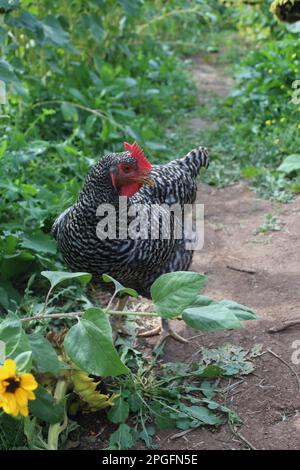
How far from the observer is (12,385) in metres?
2.02

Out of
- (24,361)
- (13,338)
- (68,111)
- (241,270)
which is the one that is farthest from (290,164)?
(24,361)

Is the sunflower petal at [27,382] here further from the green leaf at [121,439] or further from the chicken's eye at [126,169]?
the chicken's eye at [126,169]

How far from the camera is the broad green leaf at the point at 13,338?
7.30 ft

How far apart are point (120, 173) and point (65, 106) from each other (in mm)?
2375

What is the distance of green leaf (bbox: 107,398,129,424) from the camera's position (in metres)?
2.70

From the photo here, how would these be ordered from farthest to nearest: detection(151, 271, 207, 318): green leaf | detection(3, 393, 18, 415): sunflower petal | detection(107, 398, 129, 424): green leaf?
detection(107, 398, 129, 424): green leaf
detection(151, 271, 207, 318): green leaf
detection(3, 393, 18, 415): sunflower petal

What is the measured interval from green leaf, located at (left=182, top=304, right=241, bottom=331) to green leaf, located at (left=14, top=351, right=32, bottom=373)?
0.62m

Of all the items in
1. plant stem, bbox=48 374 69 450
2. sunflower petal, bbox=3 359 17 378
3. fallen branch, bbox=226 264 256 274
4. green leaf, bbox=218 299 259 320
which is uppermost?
sunflower petal, bbox=3 359 17 378

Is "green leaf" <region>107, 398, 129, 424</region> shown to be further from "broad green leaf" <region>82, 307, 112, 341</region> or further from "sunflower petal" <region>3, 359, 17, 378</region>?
"sunflower petal" <region>3, 359, 17, 378</region>

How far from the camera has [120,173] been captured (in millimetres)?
2945

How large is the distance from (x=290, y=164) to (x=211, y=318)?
299cm

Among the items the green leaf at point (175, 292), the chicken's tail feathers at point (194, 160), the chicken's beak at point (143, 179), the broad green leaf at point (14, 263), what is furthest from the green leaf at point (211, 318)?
the chicken's tail feathers at point (194, 160)

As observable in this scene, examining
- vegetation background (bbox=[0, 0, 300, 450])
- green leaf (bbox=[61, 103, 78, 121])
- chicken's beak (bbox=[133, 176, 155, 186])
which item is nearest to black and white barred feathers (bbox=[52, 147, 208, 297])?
chicken's beak (bbox=[133, 176, 155, 186])

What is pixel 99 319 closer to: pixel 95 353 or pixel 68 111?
pixel 95 353
